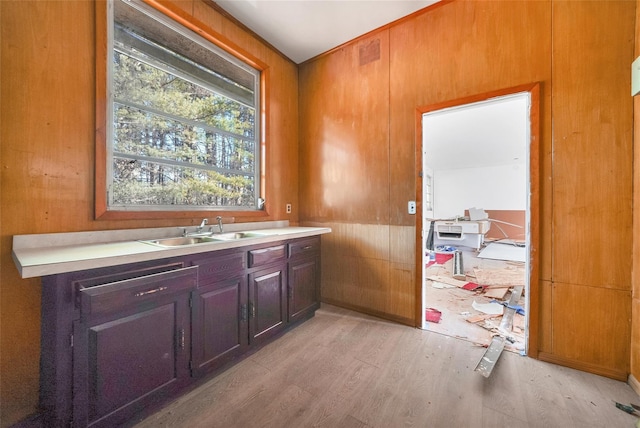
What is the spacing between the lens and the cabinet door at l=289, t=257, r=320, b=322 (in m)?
2.30

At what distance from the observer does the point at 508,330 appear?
2.30 metres

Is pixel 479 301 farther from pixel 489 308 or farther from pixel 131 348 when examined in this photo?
pixel 131 348

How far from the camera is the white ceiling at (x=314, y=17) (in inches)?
87.7

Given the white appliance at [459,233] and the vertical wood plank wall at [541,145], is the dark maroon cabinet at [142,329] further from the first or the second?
the white appliance at [459,233]

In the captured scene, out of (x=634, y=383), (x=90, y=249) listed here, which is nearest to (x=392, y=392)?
(x=634, y=383)

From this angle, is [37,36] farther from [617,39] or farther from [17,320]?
[617,39]

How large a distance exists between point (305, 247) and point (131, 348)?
4.88 feet

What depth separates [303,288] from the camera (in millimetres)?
2445

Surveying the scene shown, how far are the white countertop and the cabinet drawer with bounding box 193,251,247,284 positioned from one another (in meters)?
0.08

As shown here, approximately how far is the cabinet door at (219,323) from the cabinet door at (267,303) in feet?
0.24

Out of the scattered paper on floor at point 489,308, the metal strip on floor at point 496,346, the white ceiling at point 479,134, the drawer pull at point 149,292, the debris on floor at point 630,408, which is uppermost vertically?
the white ceiling at point 479,134

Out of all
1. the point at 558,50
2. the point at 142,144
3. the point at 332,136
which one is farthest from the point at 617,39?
the point at 142,144

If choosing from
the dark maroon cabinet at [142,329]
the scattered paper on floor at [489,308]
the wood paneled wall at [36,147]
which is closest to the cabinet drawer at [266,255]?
the dark maroon cabinet at [142,329]

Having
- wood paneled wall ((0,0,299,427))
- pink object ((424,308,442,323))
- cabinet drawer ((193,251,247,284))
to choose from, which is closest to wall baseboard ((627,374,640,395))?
pink object ((424,308,442,323))
